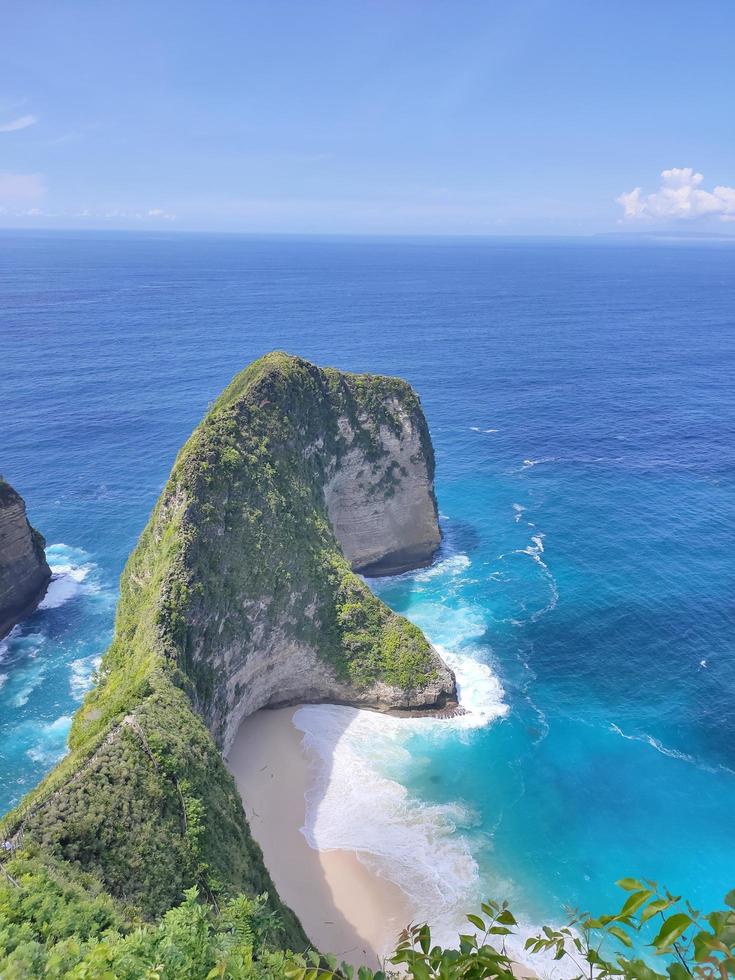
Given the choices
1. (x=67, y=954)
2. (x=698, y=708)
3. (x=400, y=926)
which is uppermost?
(x=67, y=954)

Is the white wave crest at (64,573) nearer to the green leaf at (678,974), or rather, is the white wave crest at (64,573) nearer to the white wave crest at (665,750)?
the white wave crest at (665,750)

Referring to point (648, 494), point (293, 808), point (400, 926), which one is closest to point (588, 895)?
point (400, 926)

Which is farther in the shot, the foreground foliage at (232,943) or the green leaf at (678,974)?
the foreground foliage at (232,943)

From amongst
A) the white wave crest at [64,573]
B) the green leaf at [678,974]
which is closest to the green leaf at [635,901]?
the green leaf at [678,974]

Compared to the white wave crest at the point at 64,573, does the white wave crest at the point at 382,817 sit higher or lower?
lower

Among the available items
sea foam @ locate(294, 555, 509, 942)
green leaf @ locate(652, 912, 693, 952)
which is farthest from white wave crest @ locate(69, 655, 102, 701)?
green leaf @ locate(652, 912, 693, 952)

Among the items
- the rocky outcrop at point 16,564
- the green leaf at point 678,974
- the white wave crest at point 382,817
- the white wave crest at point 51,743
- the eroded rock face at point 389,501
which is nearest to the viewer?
the green leaf at point 678,974

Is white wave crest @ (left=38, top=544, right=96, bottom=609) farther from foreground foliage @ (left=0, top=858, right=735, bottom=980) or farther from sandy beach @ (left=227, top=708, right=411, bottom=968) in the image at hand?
foreground foliage @ (left=0, top=858, right=735, bottom=980)

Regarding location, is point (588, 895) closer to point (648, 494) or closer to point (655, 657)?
point (655, 657)
